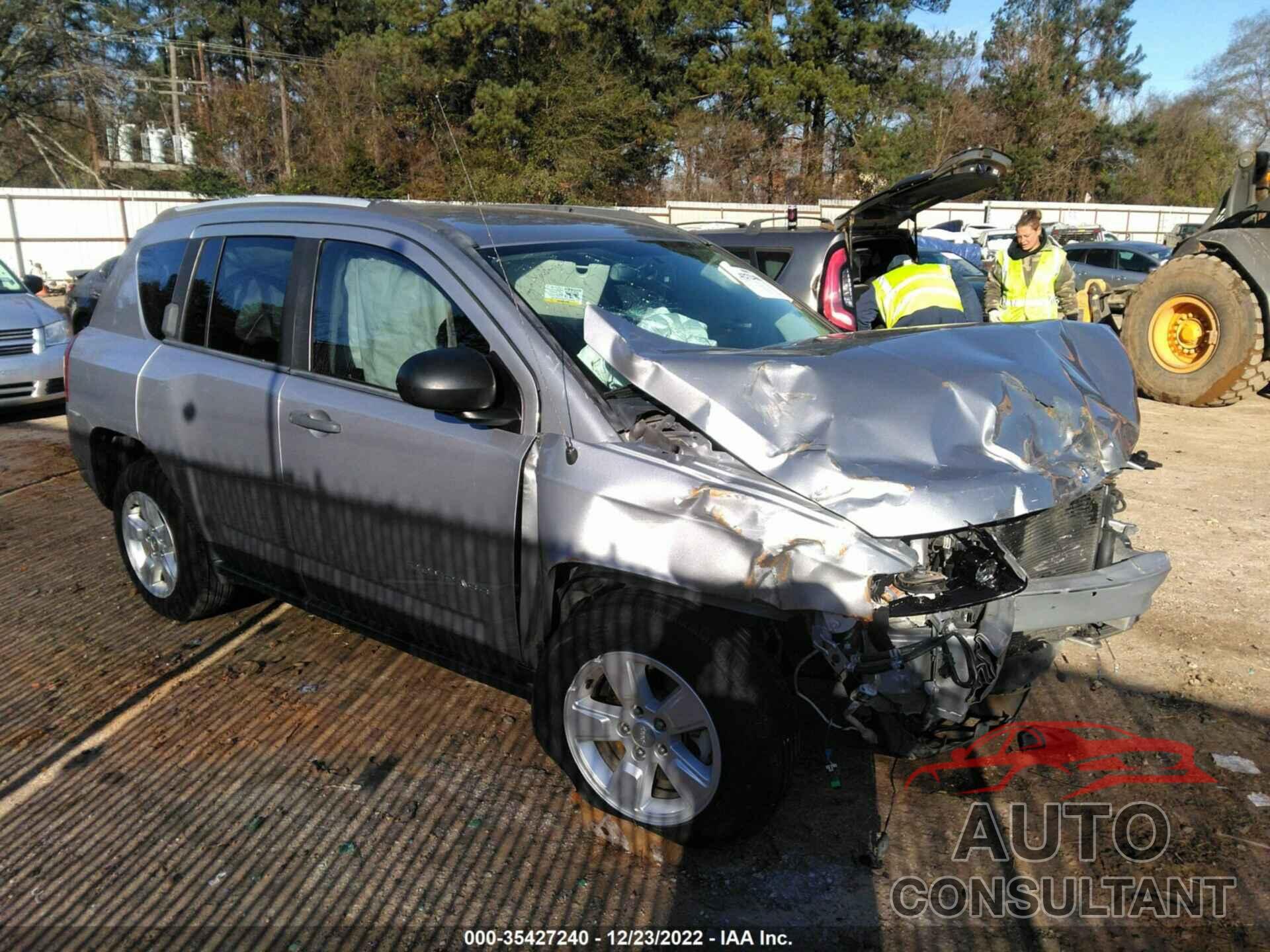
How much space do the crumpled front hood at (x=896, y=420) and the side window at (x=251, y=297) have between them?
57.3 inches

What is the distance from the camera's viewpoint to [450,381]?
2.84 metres

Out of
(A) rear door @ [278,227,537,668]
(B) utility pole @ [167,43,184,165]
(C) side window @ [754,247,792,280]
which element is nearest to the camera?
(A) rear door @ [278,227,537,668]

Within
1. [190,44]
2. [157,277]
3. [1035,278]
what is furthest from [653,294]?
[190,44]

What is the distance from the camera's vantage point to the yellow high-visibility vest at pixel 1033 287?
25.8 feet

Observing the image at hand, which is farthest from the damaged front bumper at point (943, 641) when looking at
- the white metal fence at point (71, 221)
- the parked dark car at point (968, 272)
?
the white metal fence at point (71, 221)

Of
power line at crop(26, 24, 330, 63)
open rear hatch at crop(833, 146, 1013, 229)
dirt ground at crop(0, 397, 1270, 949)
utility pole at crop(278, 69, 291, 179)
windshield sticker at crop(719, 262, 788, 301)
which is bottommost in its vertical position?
dirt ground at crop(0, 397, 1270, 949)

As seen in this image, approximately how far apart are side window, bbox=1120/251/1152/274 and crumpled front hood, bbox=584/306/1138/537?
1585cm

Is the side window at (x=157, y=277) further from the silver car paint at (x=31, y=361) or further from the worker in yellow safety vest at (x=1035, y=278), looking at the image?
the worker in yellow safety vest at (x=1035, y=278)

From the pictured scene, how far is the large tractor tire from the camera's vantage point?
357 inches

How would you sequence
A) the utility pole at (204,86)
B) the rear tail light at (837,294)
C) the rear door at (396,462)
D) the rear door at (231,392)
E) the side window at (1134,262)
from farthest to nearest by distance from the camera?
the utility pole at (204,86)
the side window at (1134,262)
the rear tail light at (837,294)
the rear door at (231,392)
the rear door at (396,462)

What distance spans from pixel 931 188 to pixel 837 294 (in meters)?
0.99

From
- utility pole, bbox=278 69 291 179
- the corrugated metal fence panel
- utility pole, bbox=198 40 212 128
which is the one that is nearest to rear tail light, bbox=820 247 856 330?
the corrugated metal fence panel

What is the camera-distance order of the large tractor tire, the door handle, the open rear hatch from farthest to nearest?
the large tractor tire
the open rear hatch
the door handle

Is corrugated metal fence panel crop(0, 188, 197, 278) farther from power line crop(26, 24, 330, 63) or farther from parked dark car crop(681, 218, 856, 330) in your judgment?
parked dark car crop(681, 218, 856, 330)
